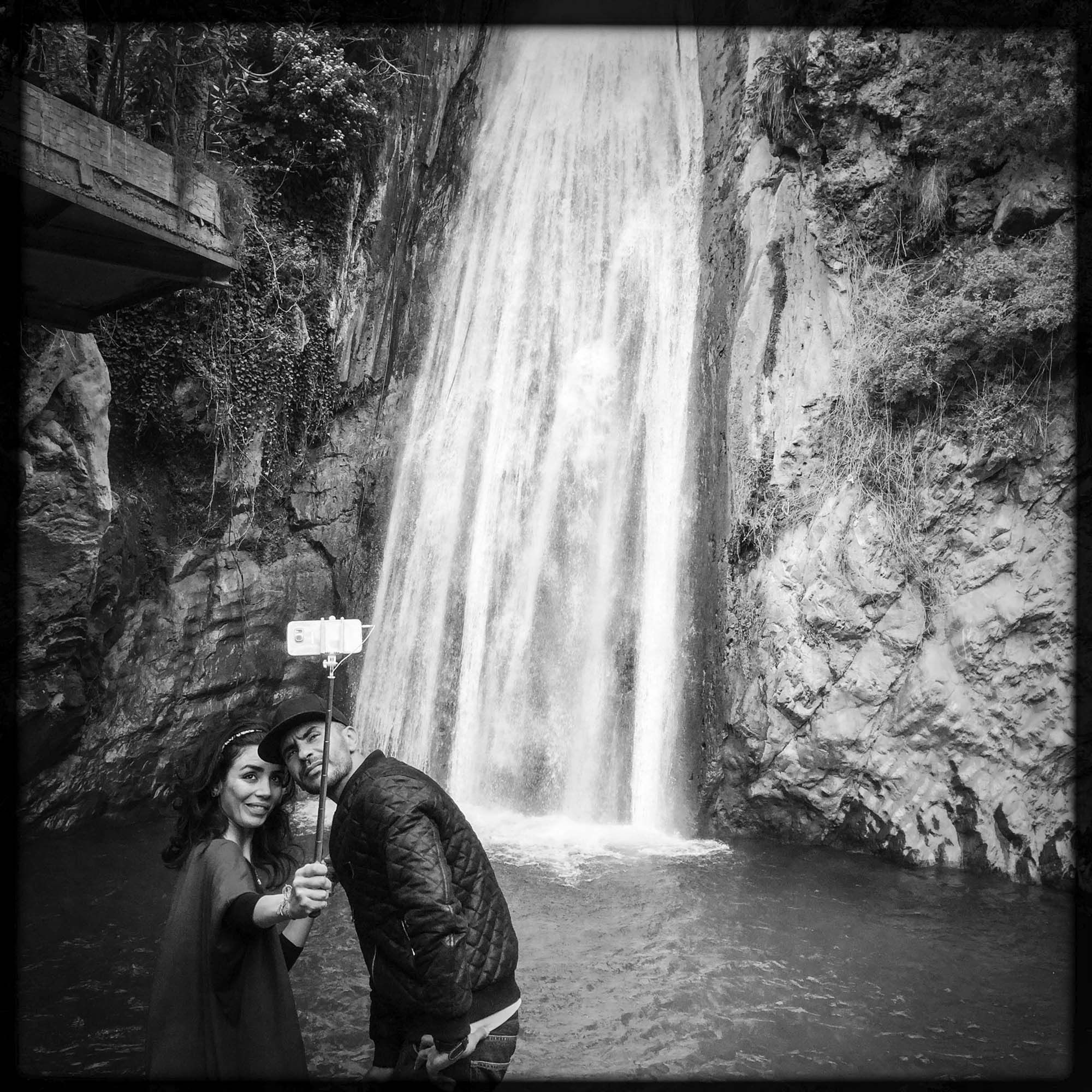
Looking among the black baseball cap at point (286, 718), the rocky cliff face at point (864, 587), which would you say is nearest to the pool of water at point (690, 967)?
the rocky cliff face at point (864, 587)

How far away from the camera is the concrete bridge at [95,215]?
14.3ft

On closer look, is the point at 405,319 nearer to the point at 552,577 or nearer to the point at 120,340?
the point at 120,340

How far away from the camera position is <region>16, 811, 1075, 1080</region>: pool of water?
3.65 metres

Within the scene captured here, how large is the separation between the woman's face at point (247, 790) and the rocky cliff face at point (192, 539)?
12.9 ft

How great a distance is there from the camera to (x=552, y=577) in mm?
7715

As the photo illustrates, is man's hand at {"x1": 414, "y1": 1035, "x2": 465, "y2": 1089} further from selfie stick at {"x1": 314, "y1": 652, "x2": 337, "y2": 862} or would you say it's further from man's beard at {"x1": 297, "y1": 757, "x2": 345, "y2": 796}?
man's beard at {"x1": 297, "y1": 757, "x2": 345, "y2": 796}

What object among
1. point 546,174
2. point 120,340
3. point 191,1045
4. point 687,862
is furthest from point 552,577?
point 191,1045

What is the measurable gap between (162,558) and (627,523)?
4.12 metres

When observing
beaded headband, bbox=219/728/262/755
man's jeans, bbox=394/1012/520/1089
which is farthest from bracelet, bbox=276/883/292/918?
man's jeans, bbox=394/1012/520/1089

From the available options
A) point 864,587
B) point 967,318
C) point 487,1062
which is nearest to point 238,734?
point 487,1062

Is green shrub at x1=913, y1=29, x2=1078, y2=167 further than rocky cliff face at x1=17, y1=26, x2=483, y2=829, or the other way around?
green shrub at x1=913, y1=29, x2=1078, y2=167

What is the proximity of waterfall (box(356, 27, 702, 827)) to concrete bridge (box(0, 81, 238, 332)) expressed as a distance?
10.5 ft

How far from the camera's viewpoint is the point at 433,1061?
2266 mm

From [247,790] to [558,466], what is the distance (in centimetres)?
597
